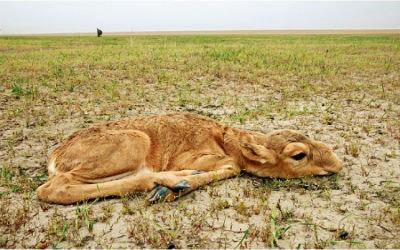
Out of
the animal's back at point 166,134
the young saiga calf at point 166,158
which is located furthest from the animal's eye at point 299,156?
the animal's back at point 166,134

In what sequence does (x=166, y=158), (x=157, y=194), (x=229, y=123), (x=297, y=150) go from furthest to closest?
(x=229, y=123) → (x=166, y=158) → (x=297, y=150) → (x=157, y=194)

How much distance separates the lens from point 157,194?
4.03 metres

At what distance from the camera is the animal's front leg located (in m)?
4.06

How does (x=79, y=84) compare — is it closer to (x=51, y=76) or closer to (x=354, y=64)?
(x=51, y=76)

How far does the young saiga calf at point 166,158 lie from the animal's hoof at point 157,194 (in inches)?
0.5

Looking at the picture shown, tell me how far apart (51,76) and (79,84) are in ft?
5.69

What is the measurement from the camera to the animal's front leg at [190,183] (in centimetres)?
406

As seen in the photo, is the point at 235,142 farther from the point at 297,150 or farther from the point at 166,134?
the point at 166,134

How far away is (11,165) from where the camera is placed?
205 inches

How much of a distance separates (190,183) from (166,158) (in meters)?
0.89

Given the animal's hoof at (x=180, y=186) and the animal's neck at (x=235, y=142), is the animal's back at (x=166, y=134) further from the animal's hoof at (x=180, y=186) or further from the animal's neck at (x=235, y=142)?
the animal's hoof at (x=180, y=186)

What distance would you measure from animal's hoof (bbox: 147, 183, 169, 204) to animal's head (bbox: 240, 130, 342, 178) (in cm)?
158

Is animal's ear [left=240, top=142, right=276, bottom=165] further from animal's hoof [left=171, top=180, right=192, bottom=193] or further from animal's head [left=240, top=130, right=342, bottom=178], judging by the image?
animal's hoof [left=171, top=180, right=192, bottom=193]

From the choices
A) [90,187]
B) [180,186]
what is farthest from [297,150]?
[90,187]
